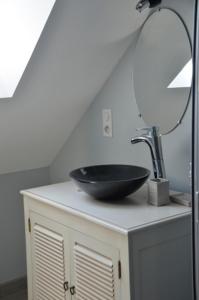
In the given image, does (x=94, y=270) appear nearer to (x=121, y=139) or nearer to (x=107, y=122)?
(x=121, y=139)

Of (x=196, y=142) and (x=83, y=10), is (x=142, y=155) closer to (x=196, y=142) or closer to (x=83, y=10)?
(x=83, y=10)

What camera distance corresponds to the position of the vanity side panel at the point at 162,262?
1595 mm

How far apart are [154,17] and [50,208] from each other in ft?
3.32

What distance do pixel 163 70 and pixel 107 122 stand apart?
54 centimetres

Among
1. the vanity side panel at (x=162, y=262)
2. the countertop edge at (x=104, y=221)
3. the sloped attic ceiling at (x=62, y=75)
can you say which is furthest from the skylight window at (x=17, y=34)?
the vanity side panel at (x=162, y=262)

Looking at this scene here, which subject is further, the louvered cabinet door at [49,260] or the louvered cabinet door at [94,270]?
the louvered cabinet door at [49,260]

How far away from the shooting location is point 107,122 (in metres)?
2.46

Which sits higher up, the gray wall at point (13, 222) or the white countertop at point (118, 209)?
the white countertop at point (118, 209)

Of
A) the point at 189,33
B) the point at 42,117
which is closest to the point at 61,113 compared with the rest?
the point at 42,117

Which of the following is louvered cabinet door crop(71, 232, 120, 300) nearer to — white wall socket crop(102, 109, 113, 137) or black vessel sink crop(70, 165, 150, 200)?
black vessel sink crop(70, 165, 150, 200)

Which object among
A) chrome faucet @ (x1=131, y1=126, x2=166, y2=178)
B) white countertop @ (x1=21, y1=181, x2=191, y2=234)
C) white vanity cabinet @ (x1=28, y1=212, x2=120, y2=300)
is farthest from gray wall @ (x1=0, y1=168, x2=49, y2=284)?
chrome faucet @ (x1=131, y1=126, x2=166, y2=178)

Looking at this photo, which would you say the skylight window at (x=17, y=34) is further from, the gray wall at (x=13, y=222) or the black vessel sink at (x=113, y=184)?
the gray wall at (x=13, y=222)

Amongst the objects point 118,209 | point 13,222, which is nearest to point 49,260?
point 118,209

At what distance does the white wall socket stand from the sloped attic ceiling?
14 centimetres
